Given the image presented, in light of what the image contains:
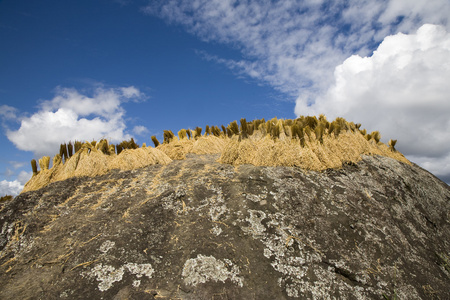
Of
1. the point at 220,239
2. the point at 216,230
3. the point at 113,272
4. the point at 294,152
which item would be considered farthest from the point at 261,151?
the point at 113,272

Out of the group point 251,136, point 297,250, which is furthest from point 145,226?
point 251,136

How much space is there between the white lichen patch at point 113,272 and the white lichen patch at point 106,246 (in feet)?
1.01

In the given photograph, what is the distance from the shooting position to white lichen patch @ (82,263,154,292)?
145 inches

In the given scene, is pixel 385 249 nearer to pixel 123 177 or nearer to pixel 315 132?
pixel 315 132

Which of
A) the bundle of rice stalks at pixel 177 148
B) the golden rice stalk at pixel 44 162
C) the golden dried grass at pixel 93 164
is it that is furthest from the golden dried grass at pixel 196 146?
the golden rice stalk at pixel 44 162

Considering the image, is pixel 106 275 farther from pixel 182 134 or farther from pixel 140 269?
pixel 182 134

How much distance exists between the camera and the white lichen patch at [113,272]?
12.1ft

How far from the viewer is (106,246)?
14.0ft

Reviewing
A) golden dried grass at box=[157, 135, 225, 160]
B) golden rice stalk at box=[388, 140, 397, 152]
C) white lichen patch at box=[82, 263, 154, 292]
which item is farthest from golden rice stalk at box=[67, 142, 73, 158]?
golden rice stalk at box=[388, 140, 397, 152]

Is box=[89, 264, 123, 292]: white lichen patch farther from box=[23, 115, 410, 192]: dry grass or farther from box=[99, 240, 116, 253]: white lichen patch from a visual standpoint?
box=[23, 115, 410, 192]: dry grass

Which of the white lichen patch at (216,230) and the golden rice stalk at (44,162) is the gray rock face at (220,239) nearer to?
the white lichen patch at (216,230)

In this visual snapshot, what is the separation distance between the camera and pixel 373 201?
19.9 ft

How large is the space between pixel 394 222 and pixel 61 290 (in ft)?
23.4

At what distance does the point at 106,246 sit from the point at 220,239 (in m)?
2.13
